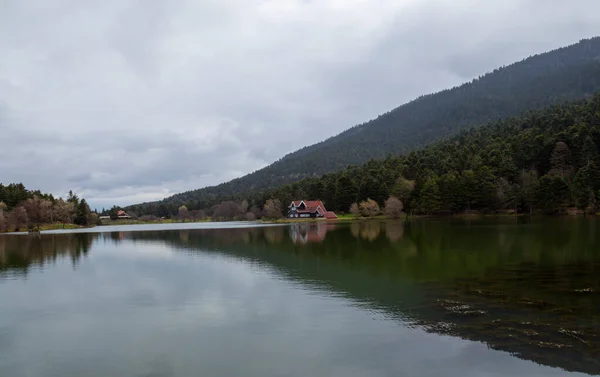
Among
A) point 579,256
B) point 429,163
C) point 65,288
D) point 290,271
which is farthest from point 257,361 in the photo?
point 429,163

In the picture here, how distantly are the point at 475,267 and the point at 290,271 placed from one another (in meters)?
10.8

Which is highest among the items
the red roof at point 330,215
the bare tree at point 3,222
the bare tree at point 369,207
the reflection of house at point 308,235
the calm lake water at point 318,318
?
the bare tree at point 3,222

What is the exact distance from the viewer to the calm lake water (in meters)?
11.3

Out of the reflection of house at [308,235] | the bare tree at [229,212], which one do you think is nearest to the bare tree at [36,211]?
the bare tree at [229,212]

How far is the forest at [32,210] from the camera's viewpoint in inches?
4316

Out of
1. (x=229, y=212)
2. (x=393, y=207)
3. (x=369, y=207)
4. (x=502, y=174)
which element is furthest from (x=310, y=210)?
(x=229, y=212)

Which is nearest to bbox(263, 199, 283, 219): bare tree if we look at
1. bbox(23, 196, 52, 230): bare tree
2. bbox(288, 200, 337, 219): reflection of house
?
bbox(288, 200, 337, 219): reflection of house

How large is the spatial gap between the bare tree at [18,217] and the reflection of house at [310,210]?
70.9 metres

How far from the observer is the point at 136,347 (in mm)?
13289

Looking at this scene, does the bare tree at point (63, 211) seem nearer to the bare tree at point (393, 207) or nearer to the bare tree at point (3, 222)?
the bare tree at point (3, 222)

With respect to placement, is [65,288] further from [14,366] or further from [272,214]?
[272,214]

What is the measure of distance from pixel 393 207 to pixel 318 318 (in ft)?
295

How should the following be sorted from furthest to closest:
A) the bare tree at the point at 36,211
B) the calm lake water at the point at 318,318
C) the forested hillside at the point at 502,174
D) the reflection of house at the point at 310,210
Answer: the reflection of house at the point at 310,210 < the bare tree at the point at 36,211 < the forested hillside at the point at 502,174 < the calm lake water at the point at 318,318

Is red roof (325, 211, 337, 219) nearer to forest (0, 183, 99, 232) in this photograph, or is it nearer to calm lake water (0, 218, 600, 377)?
forest (0, 183, 99, 232)
